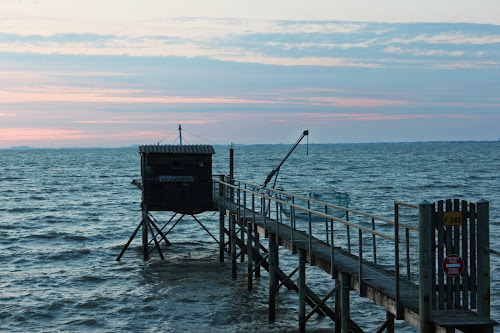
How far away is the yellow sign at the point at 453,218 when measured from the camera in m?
7.96

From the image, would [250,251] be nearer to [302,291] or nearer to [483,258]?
[302,291]

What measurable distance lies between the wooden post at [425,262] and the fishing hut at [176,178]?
16.8m

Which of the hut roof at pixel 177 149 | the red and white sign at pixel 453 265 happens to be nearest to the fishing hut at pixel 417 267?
the red and white sign at pixel 453 265

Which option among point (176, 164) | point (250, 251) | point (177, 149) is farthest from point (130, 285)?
Answer: point (177, 149)

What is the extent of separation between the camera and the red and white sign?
800cm

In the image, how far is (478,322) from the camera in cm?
785

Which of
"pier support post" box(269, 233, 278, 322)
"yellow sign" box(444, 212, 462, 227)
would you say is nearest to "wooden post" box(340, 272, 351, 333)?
"yellow sign" box(444, 212, 462, 227)

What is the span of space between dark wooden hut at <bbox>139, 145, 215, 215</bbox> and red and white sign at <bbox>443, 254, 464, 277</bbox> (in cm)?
1686

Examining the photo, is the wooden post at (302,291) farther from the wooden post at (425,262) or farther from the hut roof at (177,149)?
the hut roof at (177,149)

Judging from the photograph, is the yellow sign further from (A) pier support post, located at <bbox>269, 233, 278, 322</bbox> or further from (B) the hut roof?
(B) the hut roof

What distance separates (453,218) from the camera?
7.97m

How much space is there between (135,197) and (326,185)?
23.7 metres

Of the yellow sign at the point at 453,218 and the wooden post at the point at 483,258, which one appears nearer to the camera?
the wooden post at the point at 483,258

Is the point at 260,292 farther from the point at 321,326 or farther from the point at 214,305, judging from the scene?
the point at 321,326
